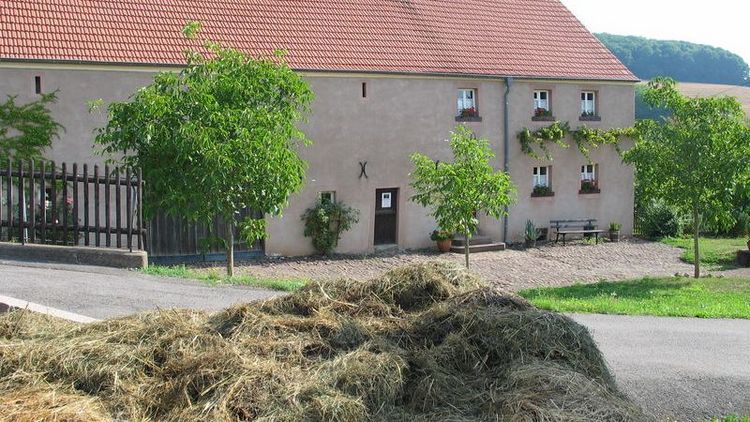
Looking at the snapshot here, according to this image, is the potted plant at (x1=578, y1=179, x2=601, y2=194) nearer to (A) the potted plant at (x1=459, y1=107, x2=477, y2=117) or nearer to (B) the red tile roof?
(B) the red tile roof

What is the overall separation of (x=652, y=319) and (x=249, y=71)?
28.5 ft

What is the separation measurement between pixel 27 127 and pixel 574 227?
1762cm

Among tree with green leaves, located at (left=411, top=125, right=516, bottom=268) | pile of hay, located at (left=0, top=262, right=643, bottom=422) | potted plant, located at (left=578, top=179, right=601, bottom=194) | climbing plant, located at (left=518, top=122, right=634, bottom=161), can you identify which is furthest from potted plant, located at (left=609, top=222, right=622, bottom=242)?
pile of hay, located at (left=0, top=262, right=643, bottom=422)

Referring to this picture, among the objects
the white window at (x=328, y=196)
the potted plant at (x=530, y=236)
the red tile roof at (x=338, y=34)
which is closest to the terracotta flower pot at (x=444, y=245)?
the potted plant at (x=530, y=236)

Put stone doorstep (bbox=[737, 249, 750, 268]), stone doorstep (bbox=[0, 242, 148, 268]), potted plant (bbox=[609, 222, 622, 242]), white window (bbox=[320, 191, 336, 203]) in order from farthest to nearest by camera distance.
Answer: potted plant (bbox=[609, 222, 622, 242])
stone doorstep (bbox=[737, 249, 750, 268])
white window (bbox=[320, 191, 336, 203])
stone doorstep (bbox=[0, 242, 148, 268])

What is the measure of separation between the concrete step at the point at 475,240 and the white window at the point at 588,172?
15.9 ft

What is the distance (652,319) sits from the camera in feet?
43.3

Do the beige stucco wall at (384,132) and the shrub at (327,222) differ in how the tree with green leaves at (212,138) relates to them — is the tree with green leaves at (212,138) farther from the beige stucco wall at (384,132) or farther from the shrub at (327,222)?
the shrub at (327,222)

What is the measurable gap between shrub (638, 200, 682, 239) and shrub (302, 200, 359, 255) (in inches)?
456

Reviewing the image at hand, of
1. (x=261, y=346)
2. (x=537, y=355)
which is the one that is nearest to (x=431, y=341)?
(x=537, y=355)

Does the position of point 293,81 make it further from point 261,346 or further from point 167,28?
point 261,346

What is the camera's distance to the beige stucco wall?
22.0 meters

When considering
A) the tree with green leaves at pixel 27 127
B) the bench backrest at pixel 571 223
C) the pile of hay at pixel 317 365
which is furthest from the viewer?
the bench backrest at pixel 571 223

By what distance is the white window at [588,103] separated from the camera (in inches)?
1203
